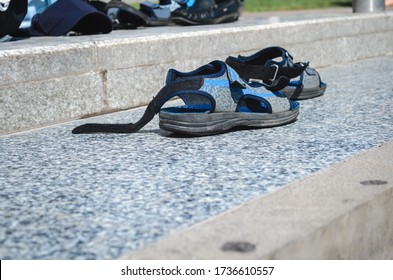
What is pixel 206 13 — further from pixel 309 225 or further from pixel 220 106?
pixel 309 225

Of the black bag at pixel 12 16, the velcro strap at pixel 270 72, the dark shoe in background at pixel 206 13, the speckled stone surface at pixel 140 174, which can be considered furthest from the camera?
the dark shoe in background at pixel 206 13

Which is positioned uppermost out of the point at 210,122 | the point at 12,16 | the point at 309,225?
the point at 12,16

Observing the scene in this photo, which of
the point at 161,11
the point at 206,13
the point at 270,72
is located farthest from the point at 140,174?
the point at 161,11

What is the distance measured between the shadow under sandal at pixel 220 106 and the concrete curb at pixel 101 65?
2.16 ft

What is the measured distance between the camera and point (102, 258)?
69.2 inches

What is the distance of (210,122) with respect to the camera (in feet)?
10.1

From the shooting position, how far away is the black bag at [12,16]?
12.6ft

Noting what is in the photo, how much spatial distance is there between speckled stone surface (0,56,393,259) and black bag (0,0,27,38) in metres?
0.72

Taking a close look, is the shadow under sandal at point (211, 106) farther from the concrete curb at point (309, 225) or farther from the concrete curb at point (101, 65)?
the concrete curb at point (309, 225)

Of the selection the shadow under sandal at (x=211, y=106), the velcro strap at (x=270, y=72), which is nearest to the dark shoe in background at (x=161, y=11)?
the velcro strap at (x=270, y=72)

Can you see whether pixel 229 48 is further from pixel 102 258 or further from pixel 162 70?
pixel 102 258

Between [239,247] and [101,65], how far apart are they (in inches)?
85.5

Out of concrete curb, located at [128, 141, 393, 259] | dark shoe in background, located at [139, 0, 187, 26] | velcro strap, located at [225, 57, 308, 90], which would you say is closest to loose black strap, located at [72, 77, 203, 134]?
velcro strap, located at [225, 57, 308, 90]

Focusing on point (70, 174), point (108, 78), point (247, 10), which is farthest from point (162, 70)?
point (247, 10)
